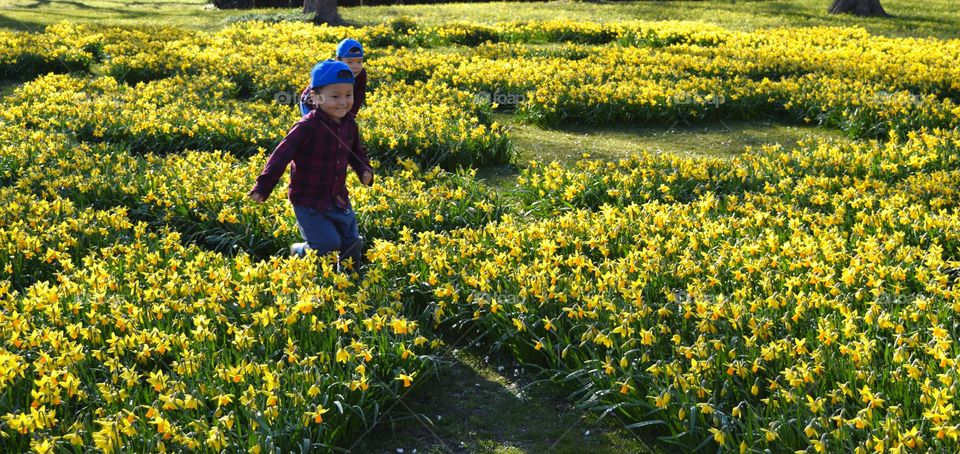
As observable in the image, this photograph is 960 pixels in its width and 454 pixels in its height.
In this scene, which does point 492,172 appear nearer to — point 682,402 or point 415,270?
point 415,270

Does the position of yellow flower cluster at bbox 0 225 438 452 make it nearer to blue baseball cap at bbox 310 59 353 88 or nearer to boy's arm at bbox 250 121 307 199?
boy's arm at bbox 250 121 307 199

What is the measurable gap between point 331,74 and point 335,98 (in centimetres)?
17

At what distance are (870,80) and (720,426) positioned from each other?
8712 millimetres

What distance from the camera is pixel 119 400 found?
375 cm

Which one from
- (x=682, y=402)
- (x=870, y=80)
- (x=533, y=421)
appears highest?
(x=870, y=80)

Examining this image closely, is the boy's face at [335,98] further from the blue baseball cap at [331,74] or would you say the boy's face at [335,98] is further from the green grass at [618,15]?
the green grass at [618,15]

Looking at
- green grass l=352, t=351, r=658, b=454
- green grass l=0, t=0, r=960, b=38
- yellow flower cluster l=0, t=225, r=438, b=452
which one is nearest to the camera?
yellow flower cluster l=0, t=225, r=438, b=452

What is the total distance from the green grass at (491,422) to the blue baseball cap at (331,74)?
1.74m

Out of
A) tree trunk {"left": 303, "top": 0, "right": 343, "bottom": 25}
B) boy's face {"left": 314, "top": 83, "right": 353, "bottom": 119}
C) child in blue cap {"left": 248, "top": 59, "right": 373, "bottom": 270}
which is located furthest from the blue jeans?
tree trunk {"left": 303, "top": 0, "right": 343, "bottom": 25}

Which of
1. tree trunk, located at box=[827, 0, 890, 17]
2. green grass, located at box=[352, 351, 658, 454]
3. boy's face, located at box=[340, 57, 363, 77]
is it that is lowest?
green grass, located at box=[352, 351, 658, 454]

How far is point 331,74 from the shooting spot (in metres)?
4.92

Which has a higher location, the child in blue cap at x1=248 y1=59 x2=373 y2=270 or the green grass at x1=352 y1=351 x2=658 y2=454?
the child in blue cap at x1=248 y1=59 x2=373 y2=270

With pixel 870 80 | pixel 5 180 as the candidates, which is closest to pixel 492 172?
pixel 5 180

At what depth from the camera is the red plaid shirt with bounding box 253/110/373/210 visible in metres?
5.12
